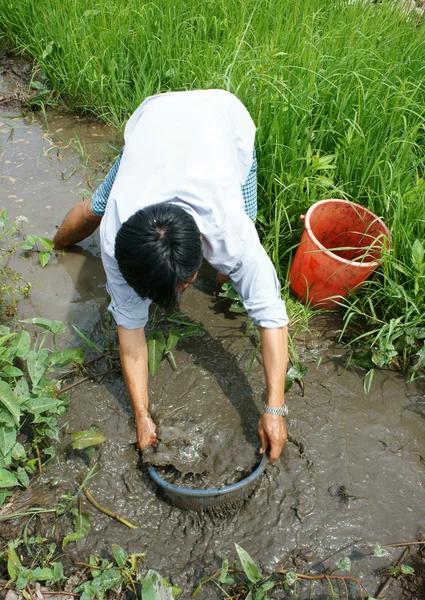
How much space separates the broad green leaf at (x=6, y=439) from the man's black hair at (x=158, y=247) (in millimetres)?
987

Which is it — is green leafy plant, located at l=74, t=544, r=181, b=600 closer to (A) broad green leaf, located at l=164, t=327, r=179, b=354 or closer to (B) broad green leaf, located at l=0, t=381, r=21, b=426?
(B) broad green leaf, located at l=0, t=381, r=21, b=426

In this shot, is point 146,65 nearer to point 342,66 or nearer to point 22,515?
point 342,66

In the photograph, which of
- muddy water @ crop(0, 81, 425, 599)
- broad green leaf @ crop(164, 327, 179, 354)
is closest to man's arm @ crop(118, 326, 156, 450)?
muddy water @ crop(0, 81, 425, 599)

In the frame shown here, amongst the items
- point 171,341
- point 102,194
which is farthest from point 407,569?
Answer: point 102,194

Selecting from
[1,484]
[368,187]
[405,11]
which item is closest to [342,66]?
[368,187]

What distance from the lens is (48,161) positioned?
4070mm

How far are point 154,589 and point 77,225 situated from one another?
6.88 ft

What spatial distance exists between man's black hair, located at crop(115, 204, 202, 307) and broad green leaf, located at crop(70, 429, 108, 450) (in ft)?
3.05

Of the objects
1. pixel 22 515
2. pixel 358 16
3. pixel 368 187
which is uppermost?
pixel 358 16

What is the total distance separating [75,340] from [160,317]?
1.71 feet

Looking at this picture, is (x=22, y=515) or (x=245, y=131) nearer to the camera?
(x=22, y=515)

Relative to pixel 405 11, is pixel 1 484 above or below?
below

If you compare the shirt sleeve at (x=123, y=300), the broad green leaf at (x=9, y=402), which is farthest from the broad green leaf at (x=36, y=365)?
the shirt sleeve at (x=123, y=300)

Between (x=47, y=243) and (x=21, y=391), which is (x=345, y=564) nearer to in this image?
(x=21, y=391)
